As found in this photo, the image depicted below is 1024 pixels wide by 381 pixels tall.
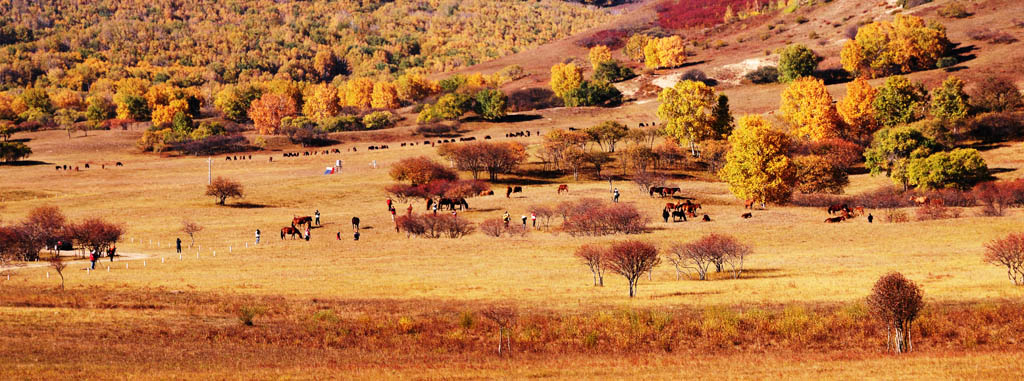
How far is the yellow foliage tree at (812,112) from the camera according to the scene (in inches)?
5054

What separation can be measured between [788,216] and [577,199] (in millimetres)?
22449

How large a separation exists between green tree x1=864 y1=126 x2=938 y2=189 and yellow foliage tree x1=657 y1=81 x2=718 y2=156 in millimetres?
26342

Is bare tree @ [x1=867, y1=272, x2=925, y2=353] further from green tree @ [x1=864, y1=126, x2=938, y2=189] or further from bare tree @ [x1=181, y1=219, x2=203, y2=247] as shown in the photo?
green tree @ [x1=864, y1=126, x2=938, y2=189]

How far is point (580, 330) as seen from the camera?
1459 inches

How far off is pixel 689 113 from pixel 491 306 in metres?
97.4

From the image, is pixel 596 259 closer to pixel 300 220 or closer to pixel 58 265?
pixel 58 265

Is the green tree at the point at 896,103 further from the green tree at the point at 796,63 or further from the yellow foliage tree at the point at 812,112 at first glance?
the green tree at the point at 796,63

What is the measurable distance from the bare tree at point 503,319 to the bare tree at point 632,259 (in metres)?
9.76

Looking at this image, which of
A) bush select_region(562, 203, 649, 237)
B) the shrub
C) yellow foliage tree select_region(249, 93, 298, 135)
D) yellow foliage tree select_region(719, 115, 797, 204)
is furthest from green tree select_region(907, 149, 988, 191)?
yellow foliage tree select_region(249, 93, 298, 135)

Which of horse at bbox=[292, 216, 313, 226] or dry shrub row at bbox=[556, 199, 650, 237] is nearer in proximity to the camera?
dry shrub row at bbox=[556, 199, 650, 237]

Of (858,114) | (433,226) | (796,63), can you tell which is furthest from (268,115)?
(433,226)

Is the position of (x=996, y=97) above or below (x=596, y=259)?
above

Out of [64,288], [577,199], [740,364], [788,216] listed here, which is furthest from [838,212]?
[64,288]

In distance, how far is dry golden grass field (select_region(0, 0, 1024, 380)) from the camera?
30.7m
